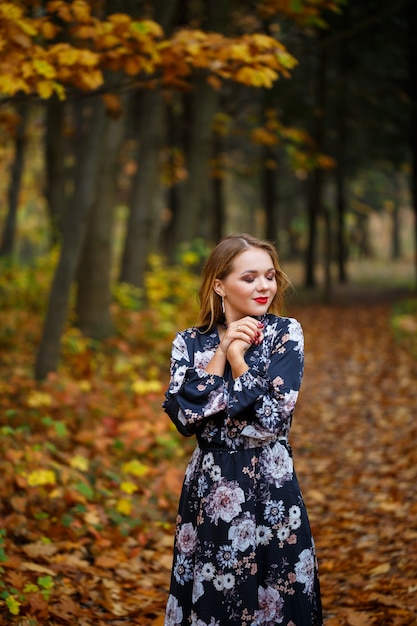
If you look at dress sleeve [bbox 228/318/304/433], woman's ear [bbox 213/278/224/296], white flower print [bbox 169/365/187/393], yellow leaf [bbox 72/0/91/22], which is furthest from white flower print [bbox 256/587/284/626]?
yellow leaf [bbox 72/0/91/22]

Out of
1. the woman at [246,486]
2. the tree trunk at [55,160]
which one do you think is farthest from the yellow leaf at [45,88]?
the tree trunk at [55,160]

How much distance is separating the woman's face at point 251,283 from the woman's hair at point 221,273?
0.11 ft

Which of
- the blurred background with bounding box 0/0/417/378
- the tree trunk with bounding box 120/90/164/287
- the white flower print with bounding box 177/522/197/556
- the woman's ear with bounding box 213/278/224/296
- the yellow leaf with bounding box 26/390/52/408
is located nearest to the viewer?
the white flower print with bounding box 177/522/197/556

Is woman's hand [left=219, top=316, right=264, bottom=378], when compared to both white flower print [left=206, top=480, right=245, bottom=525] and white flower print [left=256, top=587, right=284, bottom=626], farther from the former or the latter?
white flower print [left=256, top=587, right=284, bottom=626]

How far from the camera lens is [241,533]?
3158mm

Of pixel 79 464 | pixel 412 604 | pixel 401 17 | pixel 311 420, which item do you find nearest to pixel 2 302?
pixel 311 420

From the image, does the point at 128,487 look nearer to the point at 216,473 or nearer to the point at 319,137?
the point at 216,473

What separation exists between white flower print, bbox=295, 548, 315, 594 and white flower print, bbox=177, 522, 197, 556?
0.46m

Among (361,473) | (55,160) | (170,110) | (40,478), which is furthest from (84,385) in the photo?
(170,110)

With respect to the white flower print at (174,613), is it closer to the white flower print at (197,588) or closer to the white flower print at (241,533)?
the white flower print at (197,588)

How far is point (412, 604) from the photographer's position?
13.3 ft

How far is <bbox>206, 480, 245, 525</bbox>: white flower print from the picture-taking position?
3.16 metres

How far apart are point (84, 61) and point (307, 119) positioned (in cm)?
1462

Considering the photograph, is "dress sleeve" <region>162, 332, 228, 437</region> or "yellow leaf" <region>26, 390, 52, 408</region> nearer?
"dress sleeve" <region>162, 332, 228, 437</region>
